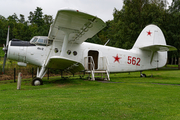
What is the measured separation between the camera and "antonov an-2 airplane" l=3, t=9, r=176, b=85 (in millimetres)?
8850

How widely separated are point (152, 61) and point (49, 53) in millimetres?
9893

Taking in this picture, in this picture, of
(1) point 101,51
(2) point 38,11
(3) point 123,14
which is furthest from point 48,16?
(1) point 101,51

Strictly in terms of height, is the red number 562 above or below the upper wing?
below

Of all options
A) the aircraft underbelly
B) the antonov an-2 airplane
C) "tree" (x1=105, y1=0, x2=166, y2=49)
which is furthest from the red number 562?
"tree" (x1=105, y1=0, x2=166, y2=49)

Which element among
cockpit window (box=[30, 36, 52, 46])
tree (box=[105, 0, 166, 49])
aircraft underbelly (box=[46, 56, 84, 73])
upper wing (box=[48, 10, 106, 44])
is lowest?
aircraft underbelly (box=[46, 56, 84, 73])

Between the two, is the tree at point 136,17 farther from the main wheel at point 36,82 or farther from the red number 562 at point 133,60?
the main wheel at point 36,82

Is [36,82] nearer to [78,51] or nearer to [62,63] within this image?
[62,63]

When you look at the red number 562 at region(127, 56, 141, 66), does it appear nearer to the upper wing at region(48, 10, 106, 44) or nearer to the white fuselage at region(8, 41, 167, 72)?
the white fuselage at region(8, 41, 167, 72)

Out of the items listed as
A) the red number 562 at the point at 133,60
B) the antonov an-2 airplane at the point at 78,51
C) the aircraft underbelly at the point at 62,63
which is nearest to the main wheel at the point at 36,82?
the antonov an-2 airplane at the point at 78,51

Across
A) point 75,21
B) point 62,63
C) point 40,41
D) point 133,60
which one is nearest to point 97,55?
point 133,60

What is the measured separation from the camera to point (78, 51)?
12641 mm

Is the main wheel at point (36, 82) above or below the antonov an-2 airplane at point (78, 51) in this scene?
below

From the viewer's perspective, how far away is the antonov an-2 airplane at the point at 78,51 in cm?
885

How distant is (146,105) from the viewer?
5043 millimetres
